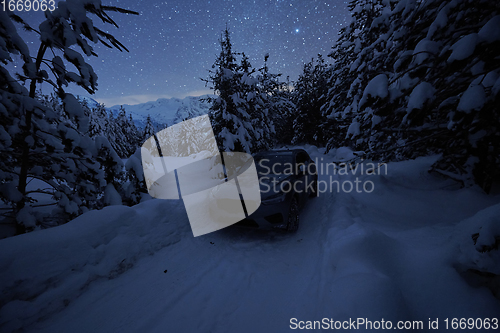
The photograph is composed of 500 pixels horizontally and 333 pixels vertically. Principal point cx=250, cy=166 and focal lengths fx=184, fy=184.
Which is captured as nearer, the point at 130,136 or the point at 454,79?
the point at 454,79

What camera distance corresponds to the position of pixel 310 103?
2238cm

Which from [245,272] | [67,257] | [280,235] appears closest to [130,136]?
[67,257]

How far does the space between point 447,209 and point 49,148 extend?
765 centimetres

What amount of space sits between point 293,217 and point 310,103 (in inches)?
823

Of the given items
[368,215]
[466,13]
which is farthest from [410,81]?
[368,215]

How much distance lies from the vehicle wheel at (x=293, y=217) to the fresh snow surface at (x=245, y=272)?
0.73 ft

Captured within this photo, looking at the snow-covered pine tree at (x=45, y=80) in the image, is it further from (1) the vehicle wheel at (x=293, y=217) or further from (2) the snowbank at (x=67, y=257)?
(1) the vehicle wheel at (x=293, y=217)

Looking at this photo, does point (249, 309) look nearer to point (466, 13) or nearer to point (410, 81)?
point (410, 81)

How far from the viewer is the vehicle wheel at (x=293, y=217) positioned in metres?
4.34

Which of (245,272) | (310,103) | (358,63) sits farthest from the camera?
(310,103)

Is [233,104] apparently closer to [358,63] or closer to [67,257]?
[358,63]

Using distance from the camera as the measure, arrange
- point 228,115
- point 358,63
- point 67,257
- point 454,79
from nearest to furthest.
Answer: point 454,79 < point 67,257 < point 358,63 < point 228,115

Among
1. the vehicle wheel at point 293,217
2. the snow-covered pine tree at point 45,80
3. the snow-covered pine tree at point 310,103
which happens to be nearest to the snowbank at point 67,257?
the snow-covered pine tree at point 45,80

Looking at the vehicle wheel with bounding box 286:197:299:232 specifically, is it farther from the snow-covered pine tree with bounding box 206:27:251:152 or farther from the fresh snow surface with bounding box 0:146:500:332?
the snow-covered pine tree with bounding box 206:27:251:152
